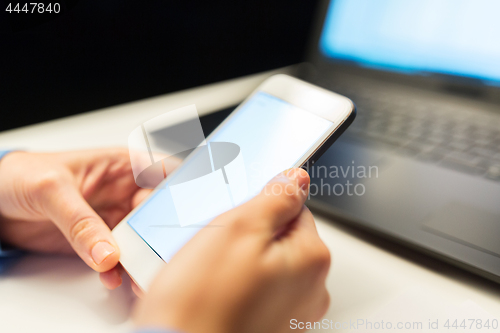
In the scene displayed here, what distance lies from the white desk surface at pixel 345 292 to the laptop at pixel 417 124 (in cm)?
2

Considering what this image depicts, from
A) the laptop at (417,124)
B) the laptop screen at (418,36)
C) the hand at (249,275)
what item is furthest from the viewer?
the laptop screen at (418,36)

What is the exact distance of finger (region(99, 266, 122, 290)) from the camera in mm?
259

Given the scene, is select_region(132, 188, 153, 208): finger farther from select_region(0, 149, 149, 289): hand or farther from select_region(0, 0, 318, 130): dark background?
select_region(0, 0, 318, 130): dark background

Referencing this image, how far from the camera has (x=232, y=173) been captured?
282 mm

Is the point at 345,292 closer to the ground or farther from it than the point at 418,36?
closer to the ground

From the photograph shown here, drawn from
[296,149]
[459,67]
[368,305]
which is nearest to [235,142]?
[296,149]

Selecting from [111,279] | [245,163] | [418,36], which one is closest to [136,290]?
[111,279]

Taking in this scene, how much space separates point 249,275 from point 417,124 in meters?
0.34

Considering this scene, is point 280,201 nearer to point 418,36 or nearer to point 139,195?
point 139,195

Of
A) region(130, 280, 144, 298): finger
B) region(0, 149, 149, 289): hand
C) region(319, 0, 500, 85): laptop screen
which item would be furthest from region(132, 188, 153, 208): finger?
region(319, 0, 500, 85): laptop screen

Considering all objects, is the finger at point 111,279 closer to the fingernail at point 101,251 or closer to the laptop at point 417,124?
the fingernail at point 101,251

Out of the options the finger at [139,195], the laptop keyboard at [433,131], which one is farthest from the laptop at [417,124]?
the finger at [139,195]

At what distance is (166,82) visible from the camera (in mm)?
606

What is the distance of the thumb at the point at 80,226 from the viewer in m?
0.26
